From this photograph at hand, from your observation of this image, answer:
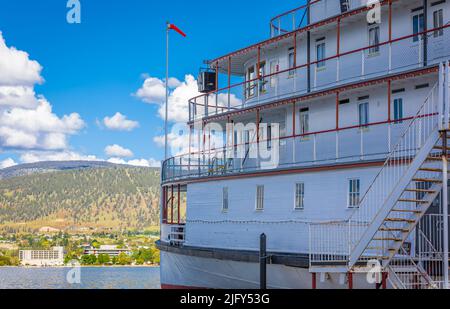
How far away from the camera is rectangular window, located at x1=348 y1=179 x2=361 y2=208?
76.7 ft

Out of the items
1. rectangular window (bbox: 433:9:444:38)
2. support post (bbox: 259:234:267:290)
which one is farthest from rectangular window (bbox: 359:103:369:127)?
support post (bbox: 259:234:267:290)

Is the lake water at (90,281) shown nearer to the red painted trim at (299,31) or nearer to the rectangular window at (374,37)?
the red painted trim at (299,31)

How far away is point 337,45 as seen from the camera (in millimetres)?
26922

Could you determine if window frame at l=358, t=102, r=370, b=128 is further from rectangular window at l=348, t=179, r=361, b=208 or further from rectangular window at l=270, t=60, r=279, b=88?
rectangular window at l=270, t=60, r=279, b=88

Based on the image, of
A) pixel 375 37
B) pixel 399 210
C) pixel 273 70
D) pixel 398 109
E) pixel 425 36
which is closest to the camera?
pixel 399 210

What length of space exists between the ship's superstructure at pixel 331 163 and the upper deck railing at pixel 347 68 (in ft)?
0.16

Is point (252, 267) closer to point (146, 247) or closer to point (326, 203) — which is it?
point (326, 203)

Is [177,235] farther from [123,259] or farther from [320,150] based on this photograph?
[123,259]

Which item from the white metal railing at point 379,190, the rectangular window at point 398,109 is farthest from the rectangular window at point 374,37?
the white metal railing at point 379,190

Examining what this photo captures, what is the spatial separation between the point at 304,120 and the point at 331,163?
4999 millimetres

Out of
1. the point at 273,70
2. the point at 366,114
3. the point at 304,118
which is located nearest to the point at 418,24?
the point at 366,114

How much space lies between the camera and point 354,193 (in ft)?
77.2

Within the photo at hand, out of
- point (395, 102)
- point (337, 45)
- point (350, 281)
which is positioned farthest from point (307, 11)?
A: point (350, 281)

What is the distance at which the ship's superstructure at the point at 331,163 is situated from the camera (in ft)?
66.8
